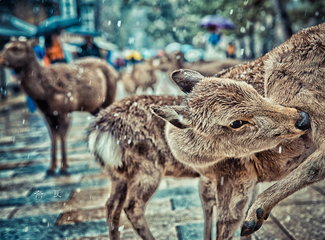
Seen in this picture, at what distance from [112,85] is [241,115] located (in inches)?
191

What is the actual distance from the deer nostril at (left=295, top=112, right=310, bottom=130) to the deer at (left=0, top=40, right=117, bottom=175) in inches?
187

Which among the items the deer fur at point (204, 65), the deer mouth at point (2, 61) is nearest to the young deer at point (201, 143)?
the deer fur at point (204, 65)

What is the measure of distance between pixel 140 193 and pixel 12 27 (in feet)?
53.9

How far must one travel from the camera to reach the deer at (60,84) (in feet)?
20.6

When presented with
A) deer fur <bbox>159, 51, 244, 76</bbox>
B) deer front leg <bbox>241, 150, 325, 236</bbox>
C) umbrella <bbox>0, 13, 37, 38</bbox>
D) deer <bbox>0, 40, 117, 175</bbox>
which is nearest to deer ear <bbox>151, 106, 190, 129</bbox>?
deer front leg <bbox>241, 150, 325, 236</bbox>

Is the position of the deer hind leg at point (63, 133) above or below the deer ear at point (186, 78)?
below

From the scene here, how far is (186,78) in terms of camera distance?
2482 millimetres

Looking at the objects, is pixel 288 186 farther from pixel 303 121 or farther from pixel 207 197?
pixel 207 197

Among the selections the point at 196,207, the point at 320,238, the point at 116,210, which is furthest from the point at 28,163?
the point at 320,238

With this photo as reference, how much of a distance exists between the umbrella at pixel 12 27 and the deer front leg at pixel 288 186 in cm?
1577

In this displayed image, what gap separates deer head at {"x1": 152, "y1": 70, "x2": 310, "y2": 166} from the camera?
6.95 feet

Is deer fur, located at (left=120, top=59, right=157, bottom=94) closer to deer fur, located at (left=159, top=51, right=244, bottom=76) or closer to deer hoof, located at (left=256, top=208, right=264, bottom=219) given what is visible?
deer fur, located at (left=159, top=51, right=244, bottom=76)

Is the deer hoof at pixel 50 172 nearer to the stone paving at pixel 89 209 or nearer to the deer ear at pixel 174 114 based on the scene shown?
the stone paving at pixel 89 209

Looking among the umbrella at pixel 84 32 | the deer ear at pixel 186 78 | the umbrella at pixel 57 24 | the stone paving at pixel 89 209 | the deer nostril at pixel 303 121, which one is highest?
the umbrella at pixel 57 24
